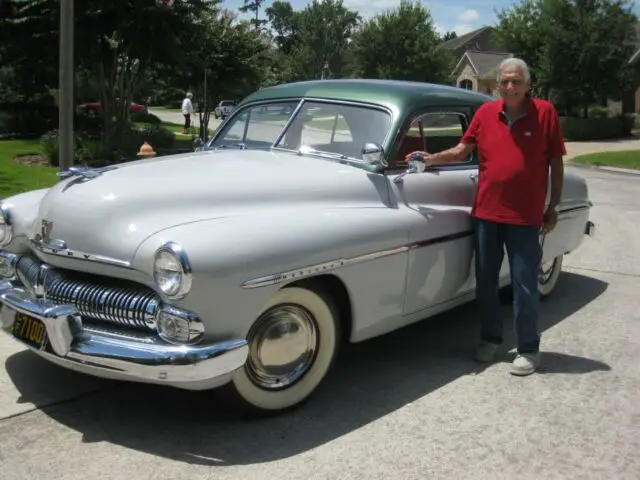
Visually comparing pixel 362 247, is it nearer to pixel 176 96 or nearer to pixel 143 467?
pixel 143 467

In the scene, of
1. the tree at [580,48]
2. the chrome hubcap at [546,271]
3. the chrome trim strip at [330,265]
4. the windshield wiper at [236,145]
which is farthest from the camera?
the tree at [580,48]

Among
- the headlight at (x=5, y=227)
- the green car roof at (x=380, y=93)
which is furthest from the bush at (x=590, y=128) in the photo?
the headlight at (x=5, y=227)

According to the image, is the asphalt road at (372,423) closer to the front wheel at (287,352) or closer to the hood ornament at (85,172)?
the front wheel at (287,352)

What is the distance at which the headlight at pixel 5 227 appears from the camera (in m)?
4.12

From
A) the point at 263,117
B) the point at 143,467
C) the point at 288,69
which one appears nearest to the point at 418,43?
the point at 288,69

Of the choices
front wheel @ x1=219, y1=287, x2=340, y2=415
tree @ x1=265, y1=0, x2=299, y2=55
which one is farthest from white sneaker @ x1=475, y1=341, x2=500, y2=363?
tree @ x1=265, y1=0, x2=299, y2=55

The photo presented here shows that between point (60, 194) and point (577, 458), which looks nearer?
point (577, 458)

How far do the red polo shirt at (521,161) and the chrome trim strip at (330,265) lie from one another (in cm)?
39

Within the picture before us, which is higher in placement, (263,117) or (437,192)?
(263,117)

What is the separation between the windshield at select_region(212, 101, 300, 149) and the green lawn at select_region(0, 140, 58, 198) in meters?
5.56

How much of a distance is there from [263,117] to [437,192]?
1.36m

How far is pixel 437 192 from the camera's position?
458 cm

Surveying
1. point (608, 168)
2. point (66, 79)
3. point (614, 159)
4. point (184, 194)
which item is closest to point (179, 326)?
point (184, 194)

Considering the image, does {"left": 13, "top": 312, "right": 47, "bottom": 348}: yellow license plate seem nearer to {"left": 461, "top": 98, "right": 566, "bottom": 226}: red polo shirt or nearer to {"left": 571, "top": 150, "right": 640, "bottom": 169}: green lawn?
{"left": 461, "top": 98, "right": 566, "bottom": 226}: red polo shirt
